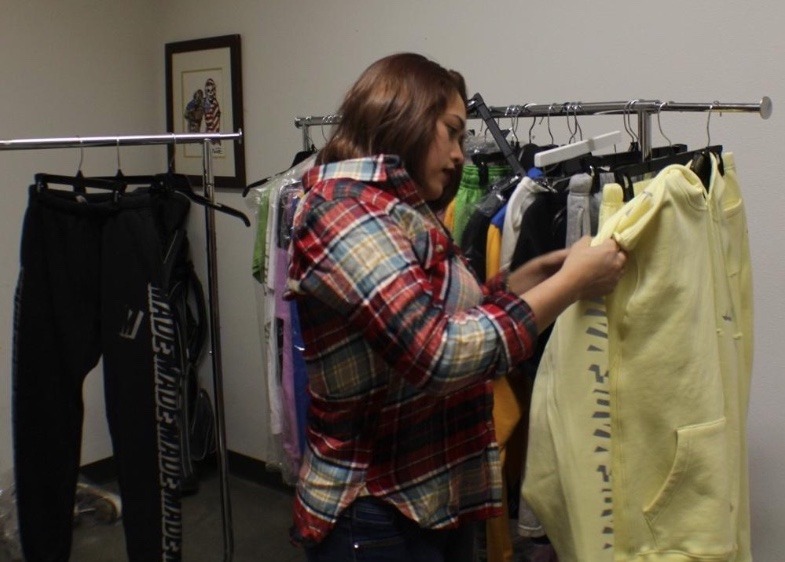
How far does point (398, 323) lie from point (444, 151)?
296mm

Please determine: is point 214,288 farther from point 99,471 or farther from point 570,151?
point 99,471

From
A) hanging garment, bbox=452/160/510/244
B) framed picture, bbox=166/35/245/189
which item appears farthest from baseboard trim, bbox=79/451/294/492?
hanging garment, bbox=452/160/510/244

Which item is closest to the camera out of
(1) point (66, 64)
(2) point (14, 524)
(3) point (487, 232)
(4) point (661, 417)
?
(4) point (661, 417)

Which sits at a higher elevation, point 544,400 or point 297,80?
→ point 297,80

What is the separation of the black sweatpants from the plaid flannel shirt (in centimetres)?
62

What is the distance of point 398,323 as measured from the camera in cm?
99

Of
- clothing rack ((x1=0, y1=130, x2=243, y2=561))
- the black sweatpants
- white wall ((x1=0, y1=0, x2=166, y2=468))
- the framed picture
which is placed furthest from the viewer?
the framed picture

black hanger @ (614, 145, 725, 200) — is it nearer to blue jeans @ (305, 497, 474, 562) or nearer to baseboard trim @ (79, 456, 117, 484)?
blue jeans @ (305, 497, 474, 562)

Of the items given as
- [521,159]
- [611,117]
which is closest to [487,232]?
[521,159]

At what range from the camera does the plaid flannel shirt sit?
3.28 feet

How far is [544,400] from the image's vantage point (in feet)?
4.24

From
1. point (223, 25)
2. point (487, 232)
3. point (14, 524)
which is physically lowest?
point (14, 524)

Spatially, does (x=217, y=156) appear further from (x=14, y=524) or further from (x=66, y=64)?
(x=14, y=524)

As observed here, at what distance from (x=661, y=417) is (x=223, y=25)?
2334mm
